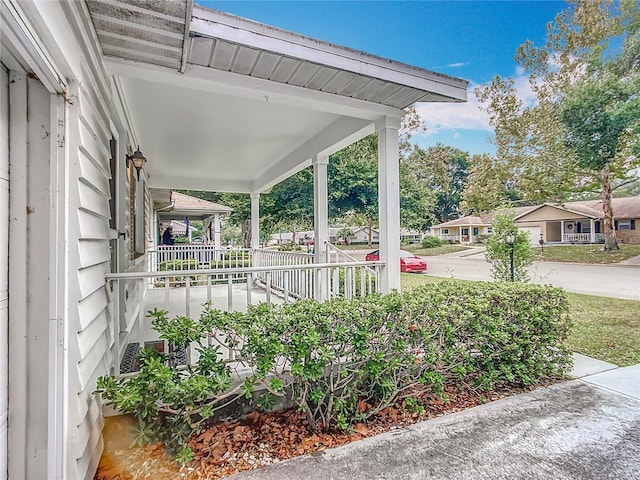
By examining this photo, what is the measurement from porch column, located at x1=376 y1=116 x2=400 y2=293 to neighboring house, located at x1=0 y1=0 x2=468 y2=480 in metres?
0.02

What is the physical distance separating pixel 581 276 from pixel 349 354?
35.2ft

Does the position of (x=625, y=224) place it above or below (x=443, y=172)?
below

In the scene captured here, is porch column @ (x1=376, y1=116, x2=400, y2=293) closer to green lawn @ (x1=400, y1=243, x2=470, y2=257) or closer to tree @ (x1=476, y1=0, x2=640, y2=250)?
tree @ (x1=476, y1=0, x2=640, y2=250)

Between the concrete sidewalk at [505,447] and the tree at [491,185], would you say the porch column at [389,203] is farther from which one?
the tree at [491,185]

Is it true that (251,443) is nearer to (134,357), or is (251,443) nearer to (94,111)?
(134,357)

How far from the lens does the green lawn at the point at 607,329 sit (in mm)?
4062

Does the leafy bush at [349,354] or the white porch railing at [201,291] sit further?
the white porch railing at [201,291]

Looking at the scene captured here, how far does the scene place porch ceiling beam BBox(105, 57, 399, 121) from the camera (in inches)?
99.2

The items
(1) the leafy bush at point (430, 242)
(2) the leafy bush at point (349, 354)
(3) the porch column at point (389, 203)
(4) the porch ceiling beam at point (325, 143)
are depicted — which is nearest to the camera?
(2) the leafy bush at point (349, 354)

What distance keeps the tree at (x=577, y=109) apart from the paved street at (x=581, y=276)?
201 centimetres

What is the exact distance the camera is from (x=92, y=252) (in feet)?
6.41

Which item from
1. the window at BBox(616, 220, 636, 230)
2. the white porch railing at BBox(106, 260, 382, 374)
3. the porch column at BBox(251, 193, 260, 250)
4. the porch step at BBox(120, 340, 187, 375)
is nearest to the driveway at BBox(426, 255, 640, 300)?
the window at BBox(616, 220, 636, 230)

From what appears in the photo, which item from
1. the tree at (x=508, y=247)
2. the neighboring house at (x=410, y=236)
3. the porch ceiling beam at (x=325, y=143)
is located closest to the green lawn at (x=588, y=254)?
the neighboring house at (x=410, y=236)

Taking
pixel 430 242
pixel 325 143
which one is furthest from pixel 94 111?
pixel 430 242
